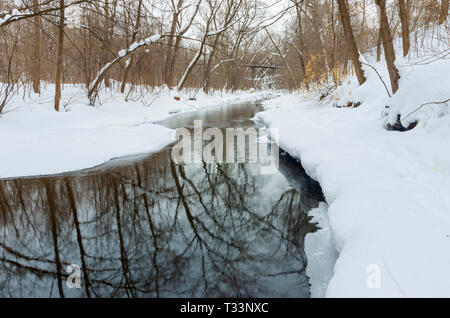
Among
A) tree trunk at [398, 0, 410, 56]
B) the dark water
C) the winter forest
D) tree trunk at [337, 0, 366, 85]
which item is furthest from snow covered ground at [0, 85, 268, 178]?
tree trunk at [398, 0, 410, 56]

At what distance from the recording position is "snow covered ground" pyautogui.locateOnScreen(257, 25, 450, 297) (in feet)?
5.78

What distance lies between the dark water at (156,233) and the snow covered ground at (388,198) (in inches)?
14.8

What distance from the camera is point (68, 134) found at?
6.34m

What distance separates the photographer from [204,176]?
15.8ft

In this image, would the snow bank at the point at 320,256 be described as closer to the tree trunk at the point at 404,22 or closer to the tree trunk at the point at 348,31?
the tree trunk at the point at 404,22

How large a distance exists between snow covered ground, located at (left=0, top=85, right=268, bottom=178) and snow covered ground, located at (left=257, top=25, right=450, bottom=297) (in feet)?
12.3

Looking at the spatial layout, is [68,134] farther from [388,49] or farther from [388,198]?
[388,49]

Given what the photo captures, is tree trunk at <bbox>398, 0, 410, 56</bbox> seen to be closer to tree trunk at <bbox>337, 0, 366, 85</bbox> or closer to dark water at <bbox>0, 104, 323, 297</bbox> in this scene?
tree trunk at <bbox>337, 0, 366, 85</bbox>
